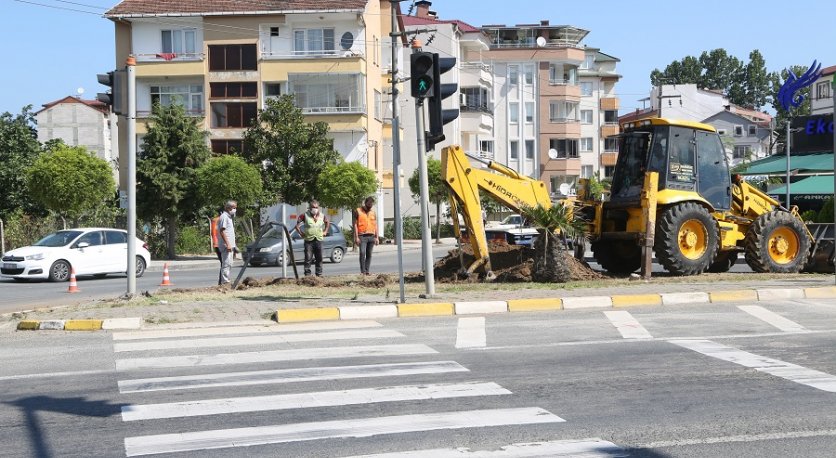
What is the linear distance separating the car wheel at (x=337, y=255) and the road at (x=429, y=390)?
20.7 m

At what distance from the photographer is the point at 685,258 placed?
713 inches

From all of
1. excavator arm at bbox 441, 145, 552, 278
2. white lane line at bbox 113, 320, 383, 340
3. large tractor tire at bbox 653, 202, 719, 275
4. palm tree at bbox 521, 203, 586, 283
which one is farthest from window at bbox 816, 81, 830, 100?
white lane line at bbox 113, 320, 383, 340

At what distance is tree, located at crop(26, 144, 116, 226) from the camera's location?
3581 cm

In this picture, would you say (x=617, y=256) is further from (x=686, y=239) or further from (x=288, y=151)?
(x=288, y=151)

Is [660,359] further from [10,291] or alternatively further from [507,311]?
[10,291]

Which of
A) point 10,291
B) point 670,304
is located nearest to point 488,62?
point 10,291

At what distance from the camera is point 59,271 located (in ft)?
84.1

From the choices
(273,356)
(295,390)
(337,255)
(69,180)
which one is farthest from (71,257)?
(295,390)

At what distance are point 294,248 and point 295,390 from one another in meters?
24.0

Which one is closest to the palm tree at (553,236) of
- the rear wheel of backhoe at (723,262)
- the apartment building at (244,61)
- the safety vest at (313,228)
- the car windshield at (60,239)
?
the rear wheel of backhoe at (723,262)

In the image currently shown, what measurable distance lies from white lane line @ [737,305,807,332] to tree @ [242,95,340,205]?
112ft

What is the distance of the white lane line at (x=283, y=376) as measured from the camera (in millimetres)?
8656

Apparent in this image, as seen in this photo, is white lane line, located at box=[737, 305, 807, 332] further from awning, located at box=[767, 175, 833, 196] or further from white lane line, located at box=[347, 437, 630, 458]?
awning, located at box=[767, 175, 833, 196]

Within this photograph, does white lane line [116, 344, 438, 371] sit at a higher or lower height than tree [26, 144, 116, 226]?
lower
